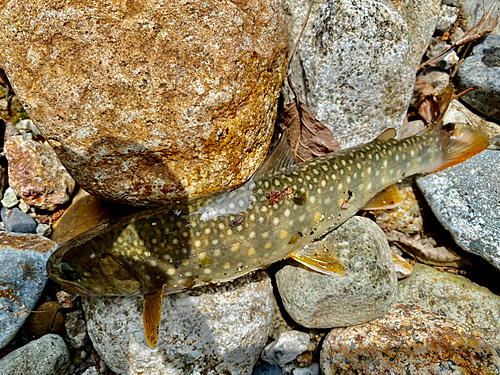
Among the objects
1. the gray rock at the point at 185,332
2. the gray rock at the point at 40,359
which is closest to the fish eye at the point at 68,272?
the gray rock at the point at 185,332

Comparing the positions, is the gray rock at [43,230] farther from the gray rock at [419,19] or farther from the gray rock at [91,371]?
the gray rock at [419,19]

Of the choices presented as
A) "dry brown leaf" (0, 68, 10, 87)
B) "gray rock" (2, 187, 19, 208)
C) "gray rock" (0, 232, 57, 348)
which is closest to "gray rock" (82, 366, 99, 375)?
"gray rock" (0, 232, 57, 348)

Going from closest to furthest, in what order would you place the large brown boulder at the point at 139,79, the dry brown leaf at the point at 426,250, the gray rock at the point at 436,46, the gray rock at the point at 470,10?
the large brown boulder at the point at 139,79 < the dry brown leaf at the point at 426,250 < the gray rock at the point at 470,10 < the gray rock at the point at 436,46

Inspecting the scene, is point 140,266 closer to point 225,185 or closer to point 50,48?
point 225,185

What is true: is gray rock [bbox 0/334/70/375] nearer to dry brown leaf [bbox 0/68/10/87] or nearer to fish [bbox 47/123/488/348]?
fish [bbox 47/123/488/348]

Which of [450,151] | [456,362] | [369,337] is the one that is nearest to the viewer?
[456,362]

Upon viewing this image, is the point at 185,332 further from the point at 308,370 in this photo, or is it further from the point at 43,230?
the point at 43,230

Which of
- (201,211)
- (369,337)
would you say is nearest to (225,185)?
(201,211)

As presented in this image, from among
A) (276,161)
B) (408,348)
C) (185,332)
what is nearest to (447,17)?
(276,161)
